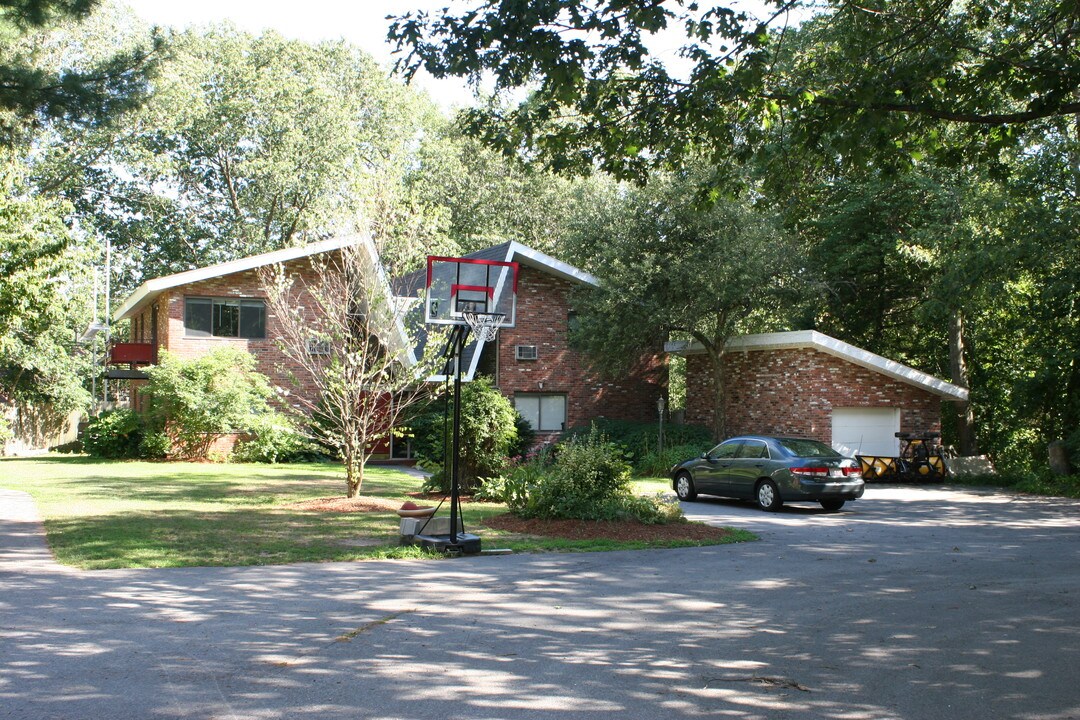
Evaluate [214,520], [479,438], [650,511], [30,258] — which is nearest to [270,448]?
[30,258]

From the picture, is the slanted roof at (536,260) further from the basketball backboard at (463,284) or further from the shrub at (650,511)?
the basketball backboard at (463,284)

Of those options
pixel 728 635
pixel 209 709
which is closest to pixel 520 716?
pixel 209 709

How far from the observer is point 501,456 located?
19.5m

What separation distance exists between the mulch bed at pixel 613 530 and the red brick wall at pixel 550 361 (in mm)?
17005

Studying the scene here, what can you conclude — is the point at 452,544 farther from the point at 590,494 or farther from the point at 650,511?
the point at 650,511

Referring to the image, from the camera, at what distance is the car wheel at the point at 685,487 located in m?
20.4

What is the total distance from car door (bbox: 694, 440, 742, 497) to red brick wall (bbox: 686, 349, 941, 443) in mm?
8801

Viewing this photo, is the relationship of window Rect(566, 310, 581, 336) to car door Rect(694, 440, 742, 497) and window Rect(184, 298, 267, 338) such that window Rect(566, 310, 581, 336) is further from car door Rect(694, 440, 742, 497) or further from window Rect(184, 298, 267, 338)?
car door Rect(694, 440, 742, 497)

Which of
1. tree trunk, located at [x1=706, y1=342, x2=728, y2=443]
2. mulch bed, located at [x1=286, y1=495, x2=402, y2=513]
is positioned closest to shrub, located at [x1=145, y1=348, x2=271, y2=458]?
mulch bed, located at [x1=286, y1=495, x2=402, y2=513]

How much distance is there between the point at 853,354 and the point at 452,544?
725 inches

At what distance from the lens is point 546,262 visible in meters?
30.8

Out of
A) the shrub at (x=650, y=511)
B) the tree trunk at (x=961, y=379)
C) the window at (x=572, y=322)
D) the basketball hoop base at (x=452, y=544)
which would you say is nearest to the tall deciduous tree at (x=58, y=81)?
the basketball hoop base at (x=452, y=544)

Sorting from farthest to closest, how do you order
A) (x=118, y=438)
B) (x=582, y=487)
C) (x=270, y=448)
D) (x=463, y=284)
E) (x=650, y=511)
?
(x=118, y=438), (x=270, y=448), (x=582, y=487), (x=650, y=511), (x=463, y=284)

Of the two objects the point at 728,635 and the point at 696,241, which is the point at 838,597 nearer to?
the point at 728,635
